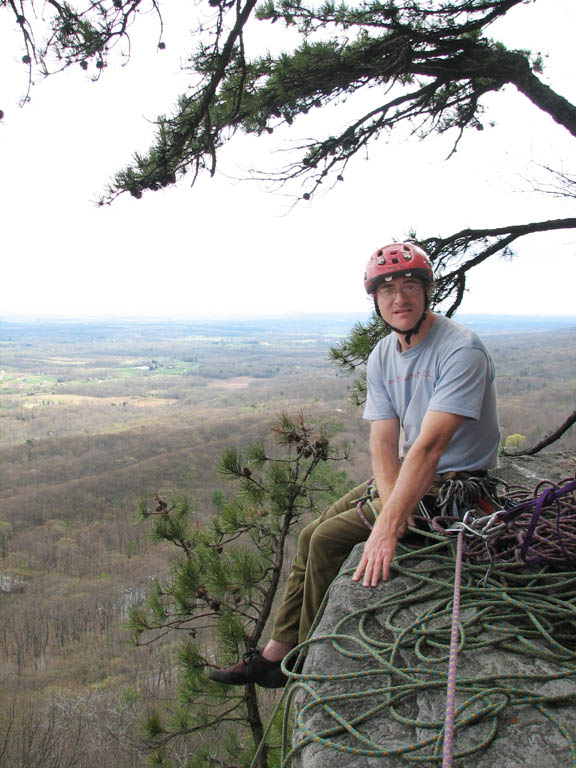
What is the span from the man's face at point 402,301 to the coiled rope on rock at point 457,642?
3.00ft

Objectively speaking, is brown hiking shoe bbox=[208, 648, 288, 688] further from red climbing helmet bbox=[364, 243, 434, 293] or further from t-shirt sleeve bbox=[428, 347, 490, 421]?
red climbing helmet bbox=[364, 243, 434, 293]

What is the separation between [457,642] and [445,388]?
1.01 m

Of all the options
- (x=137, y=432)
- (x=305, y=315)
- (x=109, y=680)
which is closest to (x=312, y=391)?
(x=137, y=432)

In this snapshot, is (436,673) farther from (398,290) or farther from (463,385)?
(398,290)

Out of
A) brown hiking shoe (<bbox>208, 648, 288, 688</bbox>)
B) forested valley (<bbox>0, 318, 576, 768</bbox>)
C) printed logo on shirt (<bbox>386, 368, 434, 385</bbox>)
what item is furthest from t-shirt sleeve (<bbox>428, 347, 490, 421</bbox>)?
brown hiking shoe (<bbox>208, 648, 288, 688</bbox>)

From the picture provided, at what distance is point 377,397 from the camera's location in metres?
2.59

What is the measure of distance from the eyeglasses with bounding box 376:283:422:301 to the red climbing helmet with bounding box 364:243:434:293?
0.15 feet

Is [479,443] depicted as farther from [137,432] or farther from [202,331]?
[202,331]

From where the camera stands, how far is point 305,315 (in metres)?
199

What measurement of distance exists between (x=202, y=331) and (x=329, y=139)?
165828 mm

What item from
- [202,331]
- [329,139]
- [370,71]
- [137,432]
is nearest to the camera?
A: [370,71]

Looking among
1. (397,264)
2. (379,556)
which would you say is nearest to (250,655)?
(379,556)

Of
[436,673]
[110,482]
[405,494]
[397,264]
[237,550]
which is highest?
[397,264]

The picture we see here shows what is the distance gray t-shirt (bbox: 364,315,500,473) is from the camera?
7.22 ft
